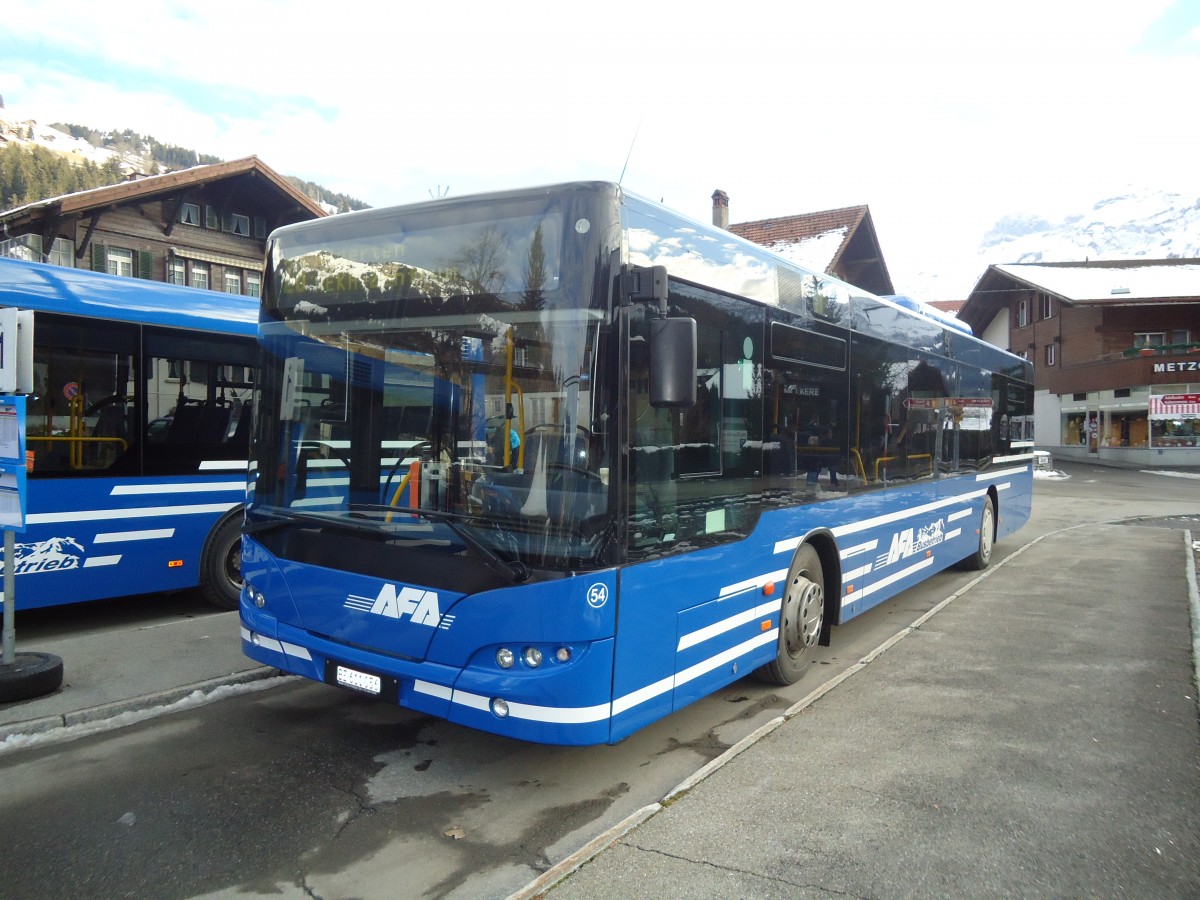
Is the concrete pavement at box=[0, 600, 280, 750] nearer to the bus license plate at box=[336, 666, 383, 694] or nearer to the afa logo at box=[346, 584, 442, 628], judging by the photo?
the bus license plate at box=[336, 666, 383, 694]

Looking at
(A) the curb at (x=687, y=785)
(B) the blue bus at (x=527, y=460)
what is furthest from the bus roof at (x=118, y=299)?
(A) the curb at (x=687, y=785)

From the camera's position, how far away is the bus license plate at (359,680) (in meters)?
4.19

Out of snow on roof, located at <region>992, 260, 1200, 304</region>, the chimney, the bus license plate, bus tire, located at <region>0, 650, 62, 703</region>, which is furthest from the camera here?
snow on roof, located at <region>992, 260, 1200, 304</region>

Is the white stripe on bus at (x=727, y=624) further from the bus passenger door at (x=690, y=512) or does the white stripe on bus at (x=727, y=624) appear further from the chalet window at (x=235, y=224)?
the chalet window at (x=235, y=224)

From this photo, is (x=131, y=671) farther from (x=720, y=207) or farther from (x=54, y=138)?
(x=54, y=138)

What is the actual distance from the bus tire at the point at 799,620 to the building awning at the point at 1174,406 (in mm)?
40109

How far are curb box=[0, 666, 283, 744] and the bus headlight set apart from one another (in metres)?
2.90

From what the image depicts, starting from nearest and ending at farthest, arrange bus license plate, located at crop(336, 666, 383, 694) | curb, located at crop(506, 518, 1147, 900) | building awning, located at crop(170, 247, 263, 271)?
curb, located at crop(506, 518, 1147, 900), bus license plate, located at crop(336, 666, 383, 694), building awning, located at crop(170, 247, 263, 271)

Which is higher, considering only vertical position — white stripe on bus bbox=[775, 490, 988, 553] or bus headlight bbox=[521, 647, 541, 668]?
white stripe on bus bbox=[775, 490, 988, 553]

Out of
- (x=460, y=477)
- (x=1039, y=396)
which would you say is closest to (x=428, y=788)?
(x=460, y=477)

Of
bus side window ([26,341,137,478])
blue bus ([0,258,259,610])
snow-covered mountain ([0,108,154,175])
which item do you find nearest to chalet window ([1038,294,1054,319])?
blue bus ([0,258,259,610])

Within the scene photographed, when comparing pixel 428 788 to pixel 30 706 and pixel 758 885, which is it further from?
pixel 30 706

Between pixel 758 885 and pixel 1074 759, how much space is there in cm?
234

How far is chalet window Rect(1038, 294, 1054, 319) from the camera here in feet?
156
